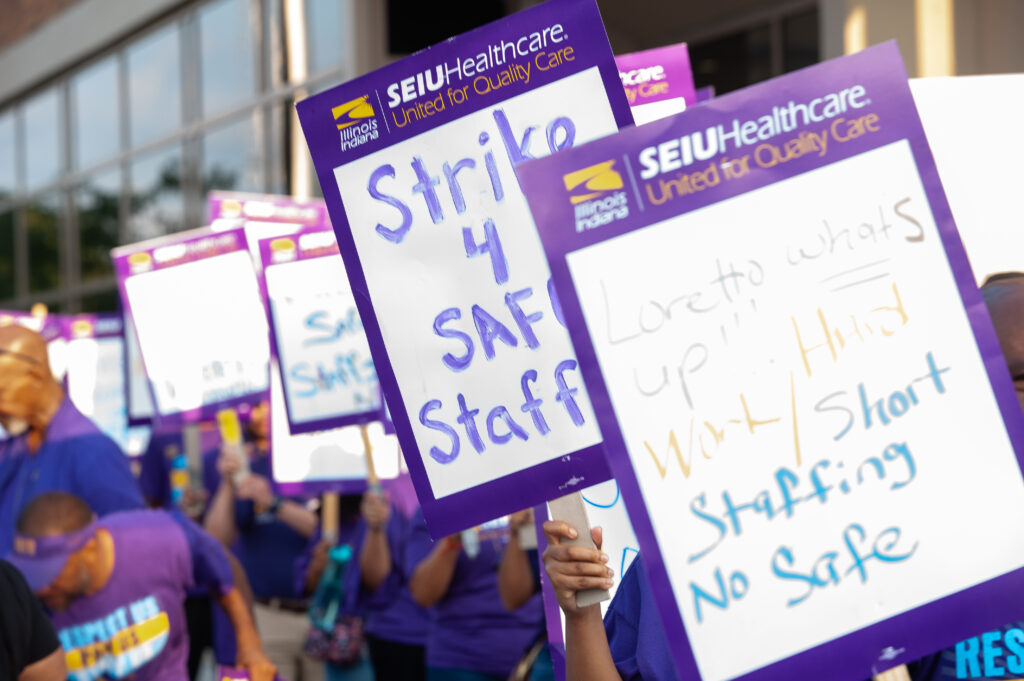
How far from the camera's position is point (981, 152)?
2.44m

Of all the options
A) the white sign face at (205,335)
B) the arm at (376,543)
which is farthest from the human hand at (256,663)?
the white sign face at (205,335)

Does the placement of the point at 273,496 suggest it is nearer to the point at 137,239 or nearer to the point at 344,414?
the point at 344,414

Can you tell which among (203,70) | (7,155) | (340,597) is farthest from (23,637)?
(7,155)

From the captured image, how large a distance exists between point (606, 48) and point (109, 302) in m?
13.4

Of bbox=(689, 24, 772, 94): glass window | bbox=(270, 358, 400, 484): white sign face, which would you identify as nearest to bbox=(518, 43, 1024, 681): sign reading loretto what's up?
bbox=(270, 358, 400, 484): white sign face

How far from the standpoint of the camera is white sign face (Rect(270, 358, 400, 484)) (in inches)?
207

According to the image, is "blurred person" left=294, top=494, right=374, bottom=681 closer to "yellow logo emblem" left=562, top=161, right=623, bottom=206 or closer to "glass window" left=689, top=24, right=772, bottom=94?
"yellow logo emblem" left=562, top=161, right=623, bottom=206

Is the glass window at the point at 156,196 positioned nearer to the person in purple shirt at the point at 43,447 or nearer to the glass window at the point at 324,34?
the glass window at the point at 324,34

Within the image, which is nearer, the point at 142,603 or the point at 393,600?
the point at 142,603

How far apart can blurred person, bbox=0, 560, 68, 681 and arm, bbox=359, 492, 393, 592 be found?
2.08 meters

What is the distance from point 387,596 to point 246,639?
53.9 inches

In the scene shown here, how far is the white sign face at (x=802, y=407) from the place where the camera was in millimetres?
1759

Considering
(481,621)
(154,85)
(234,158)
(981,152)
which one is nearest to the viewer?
(981,152)

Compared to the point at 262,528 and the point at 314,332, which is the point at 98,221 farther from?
the point at 314,332
